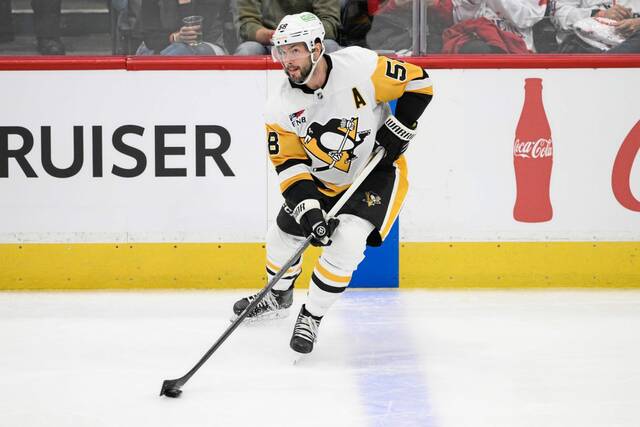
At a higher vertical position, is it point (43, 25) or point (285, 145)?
point (43, 25)

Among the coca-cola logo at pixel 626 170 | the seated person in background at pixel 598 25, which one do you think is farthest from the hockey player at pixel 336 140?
the coca-cola logo at pixel 626 170

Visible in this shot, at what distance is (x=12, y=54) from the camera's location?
4.50 m

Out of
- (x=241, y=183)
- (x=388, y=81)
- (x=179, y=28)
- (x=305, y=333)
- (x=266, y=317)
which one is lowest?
(x=266, y=317)

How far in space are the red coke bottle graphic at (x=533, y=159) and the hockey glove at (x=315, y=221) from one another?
1534 millimetres

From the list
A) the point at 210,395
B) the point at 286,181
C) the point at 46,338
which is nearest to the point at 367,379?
the point at 210,395

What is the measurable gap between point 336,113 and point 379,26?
1.27 meters

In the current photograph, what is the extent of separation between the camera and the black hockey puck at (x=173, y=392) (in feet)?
9.48

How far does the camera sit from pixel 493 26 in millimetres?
4559

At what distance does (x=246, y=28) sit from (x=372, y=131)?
1300mm

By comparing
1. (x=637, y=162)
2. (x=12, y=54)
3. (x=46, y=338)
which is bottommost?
(x=46, y=338)

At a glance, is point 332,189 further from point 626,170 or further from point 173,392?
point 626,170

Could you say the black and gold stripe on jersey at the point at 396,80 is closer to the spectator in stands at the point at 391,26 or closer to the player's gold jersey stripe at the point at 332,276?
the player's gold jersey stripe at the point at 332,276

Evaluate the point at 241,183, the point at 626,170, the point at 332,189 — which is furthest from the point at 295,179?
the point at 626,170

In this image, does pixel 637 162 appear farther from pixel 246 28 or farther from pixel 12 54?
pixel 12 54
